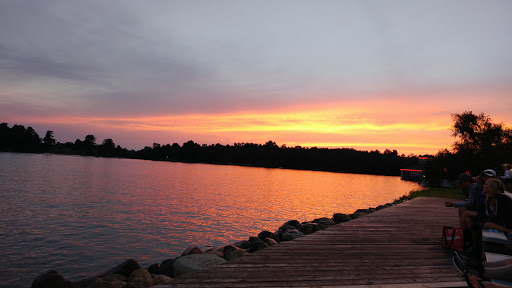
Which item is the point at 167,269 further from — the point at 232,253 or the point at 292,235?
the point at 292,235

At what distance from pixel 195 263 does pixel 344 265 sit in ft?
12.0

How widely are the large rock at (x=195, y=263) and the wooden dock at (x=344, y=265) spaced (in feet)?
4.24

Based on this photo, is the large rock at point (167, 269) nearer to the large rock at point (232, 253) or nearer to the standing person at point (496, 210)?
the large rock at point (232, 253)

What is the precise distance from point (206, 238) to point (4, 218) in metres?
12.9

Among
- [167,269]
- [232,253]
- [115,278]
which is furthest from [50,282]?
[232,253]

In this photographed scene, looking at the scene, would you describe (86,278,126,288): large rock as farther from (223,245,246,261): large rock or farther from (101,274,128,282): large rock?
(223,245,246,261): large rock

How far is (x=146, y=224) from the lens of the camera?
19.7m

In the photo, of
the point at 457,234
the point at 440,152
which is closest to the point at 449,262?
the point at 457,234

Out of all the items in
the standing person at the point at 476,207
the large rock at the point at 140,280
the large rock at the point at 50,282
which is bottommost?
the large rock at the point at 50,282

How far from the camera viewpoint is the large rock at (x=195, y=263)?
745cm

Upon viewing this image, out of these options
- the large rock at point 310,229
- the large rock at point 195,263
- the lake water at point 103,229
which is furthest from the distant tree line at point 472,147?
the large rock at point 195,263

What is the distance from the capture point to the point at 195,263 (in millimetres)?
7676

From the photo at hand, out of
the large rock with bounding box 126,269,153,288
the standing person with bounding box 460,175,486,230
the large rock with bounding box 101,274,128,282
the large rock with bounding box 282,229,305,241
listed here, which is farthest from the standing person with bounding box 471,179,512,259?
the large rock with bounding box 101,274,128,282

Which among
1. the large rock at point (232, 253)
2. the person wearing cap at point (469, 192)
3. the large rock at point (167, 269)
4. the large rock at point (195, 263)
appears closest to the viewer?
the person wearing cap at point (469, 192)
